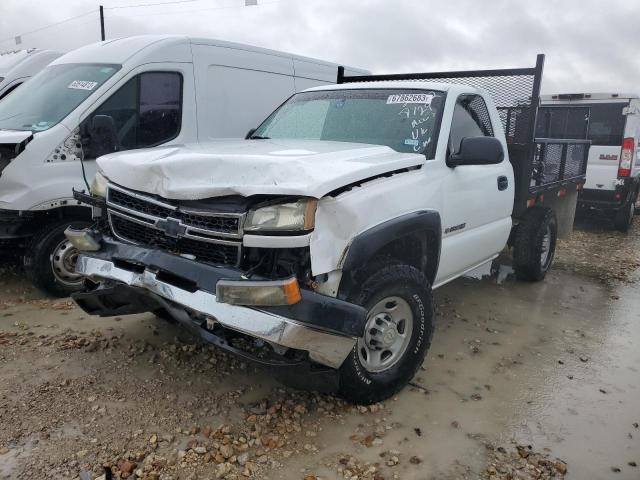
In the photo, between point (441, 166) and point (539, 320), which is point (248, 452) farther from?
point (539, 320)

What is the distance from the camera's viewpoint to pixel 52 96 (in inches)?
203

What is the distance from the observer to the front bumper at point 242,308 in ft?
8.39

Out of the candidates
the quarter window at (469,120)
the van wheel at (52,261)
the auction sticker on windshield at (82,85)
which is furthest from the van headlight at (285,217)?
the auction sticker on windshield at (82,85)

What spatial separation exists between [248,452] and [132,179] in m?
1.62

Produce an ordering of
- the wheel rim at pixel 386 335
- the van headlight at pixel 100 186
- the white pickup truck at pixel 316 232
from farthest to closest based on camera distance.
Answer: the van headlight at pixel 100 186, the wheel rim at pixel 386 335, the white pickup truck at pixel 316 232

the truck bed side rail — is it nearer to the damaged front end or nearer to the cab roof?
the damaged front end

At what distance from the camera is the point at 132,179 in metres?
3.03

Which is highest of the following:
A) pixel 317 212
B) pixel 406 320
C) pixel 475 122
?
pixel 475 122

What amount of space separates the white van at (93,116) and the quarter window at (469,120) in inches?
115

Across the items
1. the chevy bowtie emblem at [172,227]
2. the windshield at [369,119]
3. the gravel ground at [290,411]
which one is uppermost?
the windshield at [369,119]

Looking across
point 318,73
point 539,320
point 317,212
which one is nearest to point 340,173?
point 317,212

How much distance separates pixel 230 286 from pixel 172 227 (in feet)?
1.82

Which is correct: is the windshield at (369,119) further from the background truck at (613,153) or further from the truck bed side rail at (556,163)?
the background truck at (613,153)

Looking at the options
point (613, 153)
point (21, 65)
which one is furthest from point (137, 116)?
point (613, 153)
